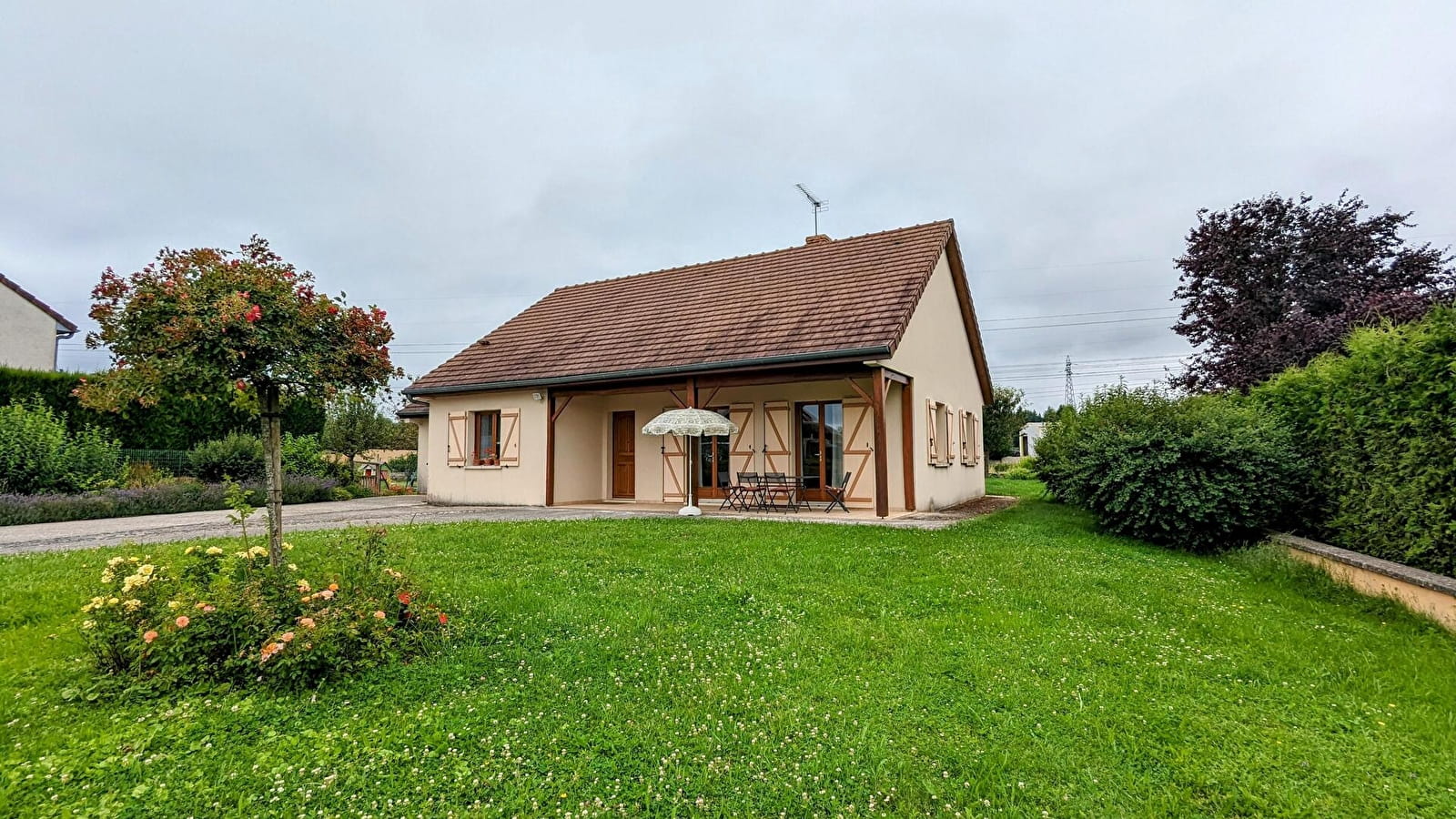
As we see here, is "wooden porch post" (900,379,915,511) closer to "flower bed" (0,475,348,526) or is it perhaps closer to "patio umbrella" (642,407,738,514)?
"patio umbrella" (642,407,738,514)

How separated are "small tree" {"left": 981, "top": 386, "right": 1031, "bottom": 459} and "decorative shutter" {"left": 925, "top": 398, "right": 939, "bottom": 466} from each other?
14.2 m

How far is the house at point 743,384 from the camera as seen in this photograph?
35.0ft

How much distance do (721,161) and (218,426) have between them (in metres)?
14.2

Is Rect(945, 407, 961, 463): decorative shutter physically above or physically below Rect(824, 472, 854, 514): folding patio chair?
above

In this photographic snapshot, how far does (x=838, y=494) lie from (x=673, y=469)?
11.5 ft

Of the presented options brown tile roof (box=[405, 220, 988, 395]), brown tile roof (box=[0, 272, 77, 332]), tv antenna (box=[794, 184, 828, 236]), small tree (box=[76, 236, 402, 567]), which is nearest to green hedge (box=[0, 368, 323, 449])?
brown tile roof (box=[405, 220, 988, 395])

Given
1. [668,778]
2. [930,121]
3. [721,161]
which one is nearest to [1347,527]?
[668,778]

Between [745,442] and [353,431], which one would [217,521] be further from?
[353,431]

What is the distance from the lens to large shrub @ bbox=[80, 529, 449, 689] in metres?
3.13

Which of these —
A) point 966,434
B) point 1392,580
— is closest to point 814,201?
point 966,434

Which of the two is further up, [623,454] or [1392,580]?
[623,454]

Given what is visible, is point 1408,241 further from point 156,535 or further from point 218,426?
point 218,426

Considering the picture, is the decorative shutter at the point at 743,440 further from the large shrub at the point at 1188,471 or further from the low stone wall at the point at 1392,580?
the low stone wall at the point at 1392,580

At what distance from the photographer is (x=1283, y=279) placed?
15.9m
